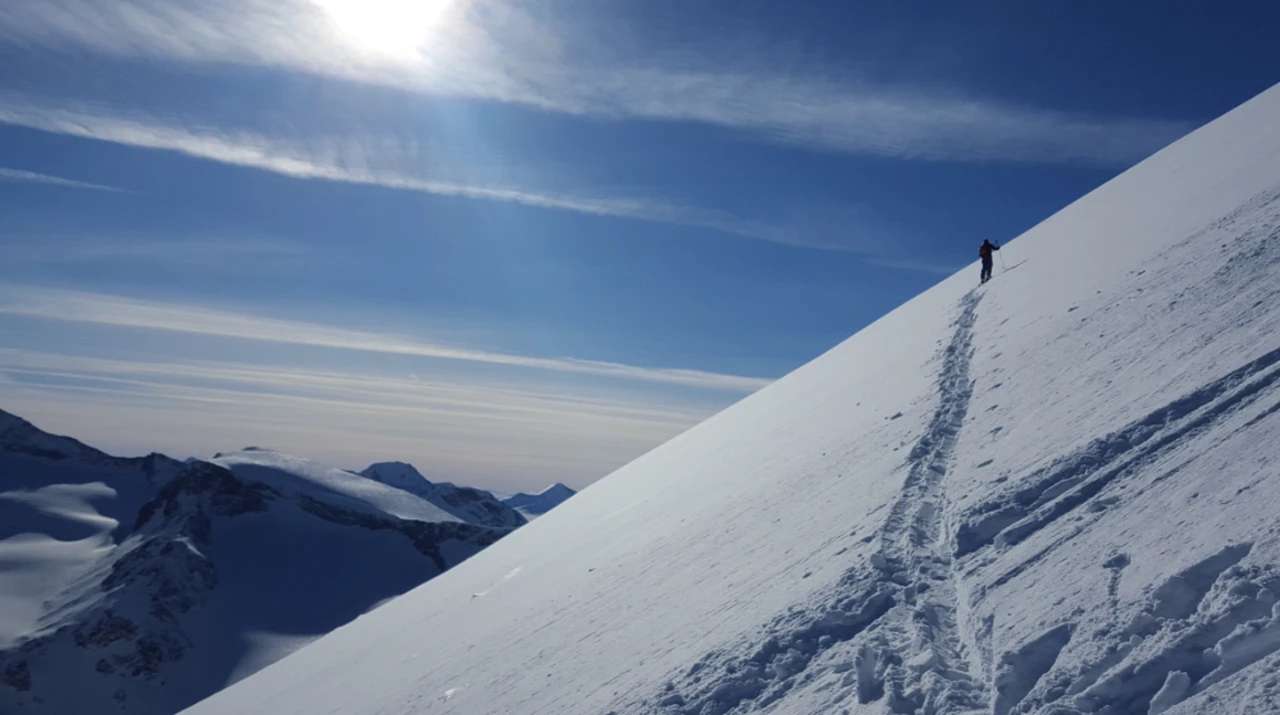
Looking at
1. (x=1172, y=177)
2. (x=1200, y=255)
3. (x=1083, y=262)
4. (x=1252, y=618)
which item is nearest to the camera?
(x=1252, y=618)

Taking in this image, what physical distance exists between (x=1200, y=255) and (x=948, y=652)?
848 cm

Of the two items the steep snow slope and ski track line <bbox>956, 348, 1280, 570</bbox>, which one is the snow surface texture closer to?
the steep snow slope

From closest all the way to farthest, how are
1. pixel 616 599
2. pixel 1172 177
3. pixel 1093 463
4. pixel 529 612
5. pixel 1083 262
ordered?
pixel 1093 463 → pixel 616 599 → pixel 529 612 → pixel 1083 262 → pixel 1172 177

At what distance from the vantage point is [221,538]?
634 feet

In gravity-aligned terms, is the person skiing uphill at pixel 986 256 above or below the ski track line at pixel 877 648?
above

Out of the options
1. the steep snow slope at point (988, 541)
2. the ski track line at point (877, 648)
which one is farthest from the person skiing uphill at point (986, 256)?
the ski track line at point (877, 648)

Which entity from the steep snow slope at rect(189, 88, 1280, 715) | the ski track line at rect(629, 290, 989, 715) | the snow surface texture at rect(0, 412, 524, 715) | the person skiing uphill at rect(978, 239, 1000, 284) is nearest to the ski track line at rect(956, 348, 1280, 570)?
the steep snow slope at rect(189, 88, 1280, 715)

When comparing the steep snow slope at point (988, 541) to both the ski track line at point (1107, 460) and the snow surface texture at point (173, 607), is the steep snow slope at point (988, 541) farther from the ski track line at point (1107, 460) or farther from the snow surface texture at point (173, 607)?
the snow surface texture at point (173, 607)

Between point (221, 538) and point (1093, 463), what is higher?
point (221, 538)

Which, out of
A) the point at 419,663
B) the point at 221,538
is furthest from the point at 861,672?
the point at 221,538

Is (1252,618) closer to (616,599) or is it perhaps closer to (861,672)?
(861,672)

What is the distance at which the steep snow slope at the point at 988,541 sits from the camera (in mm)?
5418

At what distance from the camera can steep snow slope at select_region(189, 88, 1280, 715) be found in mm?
5418

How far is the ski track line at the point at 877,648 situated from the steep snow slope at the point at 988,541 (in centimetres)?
3
